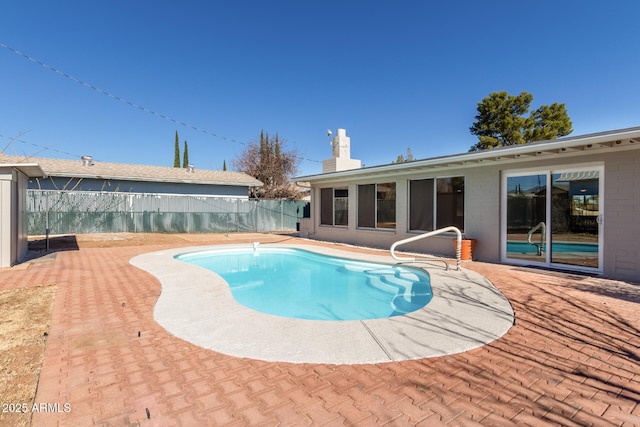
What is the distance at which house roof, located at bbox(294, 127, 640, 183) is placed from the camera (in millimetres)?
5738

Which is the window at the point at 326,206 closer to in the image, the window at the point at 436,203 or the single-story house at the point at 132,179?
the window at the point at 436,203

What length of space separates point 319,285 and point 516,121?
26.0 metres

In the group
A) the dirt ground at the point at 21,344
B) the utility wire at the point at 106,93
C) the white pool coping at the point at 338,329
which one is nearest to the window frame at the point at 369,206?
the white pool coping at the point at 338,329

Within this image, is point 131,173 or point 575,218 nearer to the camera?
point 575,218

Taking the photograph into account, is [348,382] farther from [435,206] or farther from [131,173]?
[131,173]

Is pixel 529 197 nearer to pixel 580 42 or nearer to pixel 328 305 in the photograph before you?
pixel 328 305

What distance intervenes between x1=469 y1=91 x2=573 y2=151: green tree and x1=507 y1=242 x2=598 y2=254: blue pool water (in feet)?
68.0

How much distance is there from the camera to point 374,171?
35.9 ft

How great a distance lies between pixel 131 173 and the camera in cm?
1894

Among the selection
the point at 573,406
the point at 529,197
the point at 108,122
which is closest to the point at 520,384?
the point at 573,406

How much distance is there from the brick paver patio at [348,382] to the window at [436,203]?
5.45m

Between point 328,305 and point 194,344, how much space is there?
3140mm

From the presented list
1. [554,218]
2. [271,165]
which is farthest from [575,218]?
[271,165]

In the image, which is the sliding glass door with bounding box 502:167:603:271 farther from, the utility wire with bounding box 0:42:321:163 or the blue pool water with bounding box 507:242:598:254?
the utility wire with bounding box 0:42:321:163
